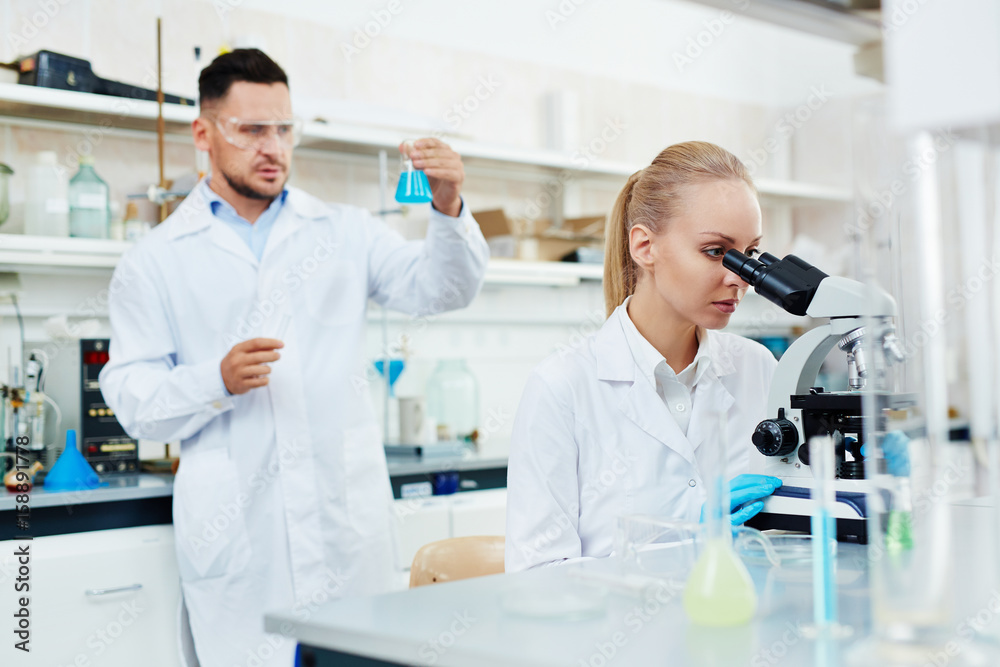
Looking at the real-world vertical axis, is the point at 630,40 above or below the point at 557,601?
above

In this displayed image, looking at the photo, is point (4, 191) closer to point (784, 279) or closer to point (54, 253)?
point (54, 253)

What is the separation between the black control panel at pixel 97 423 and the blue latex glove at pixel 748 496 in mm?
1812

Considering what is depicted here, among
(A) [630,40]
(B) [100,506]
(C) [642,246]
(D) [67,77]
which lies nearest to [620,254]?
(C) [642,246]

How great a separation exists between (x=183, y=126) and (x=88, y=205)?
0.37m

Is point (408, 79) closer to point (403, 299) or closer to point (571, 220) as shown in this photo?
point (571, 220)

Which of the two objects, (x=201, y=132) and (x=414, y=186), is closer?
(x=414, y=186)

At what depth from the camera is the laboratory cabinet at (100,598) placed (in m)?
2.10

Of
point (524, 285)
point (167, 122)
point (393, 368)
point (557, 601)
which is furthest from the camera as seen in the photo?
point (524, 285)

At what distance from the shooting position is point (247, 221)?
243 cm

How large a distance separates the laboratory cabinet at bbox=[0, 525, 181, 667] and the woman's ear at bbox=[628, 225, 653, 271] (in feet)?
4.33

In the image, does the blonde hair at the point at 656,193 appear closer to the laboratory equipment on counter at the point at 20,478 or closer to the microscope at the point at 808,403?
the microscope at the point at 808,403

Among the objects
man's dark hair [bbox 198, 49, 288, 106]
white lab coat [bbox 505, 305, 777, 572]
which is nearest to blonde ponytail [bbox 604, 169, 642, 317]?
white lab coat [bbox 505, 305, 777, 572]

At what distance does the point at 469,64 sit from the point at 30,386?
78.1 inches

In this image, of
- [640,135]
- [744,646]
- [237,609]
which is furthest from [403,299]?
[640,135]
